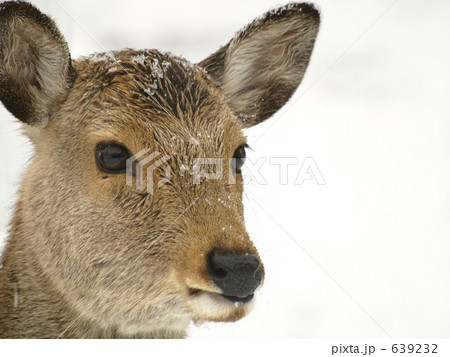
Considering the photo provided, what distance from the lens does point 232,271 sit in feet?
Answer: 12.8

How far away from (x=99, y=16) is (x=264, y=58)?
5.75 m

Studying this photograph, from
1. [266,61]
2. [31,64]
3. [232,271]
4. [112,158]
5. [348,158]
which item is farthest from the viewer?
[348,158]

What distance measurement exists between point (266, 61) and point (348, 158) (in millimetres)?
5227

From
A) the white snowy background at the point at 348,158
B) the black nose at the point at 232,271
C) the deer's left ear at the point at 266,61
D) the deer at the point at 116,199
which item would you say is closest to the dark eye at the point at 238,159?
the deer at the point at 116,199

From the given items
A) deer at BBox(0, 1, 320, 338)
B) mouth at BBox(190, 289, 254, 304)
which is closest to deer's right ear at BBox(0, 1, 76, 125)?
deer at BBox(0, 1, 320, 338)

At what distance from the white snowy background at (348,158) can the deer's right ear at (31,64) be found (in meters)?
2.29

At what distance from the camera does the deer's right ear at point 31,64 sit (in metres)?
4.60

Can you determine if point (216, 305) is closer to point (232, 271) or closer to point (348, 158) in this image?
point (232, 271)

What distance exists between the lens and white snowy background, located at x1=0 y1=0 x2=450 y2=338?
8289 mm

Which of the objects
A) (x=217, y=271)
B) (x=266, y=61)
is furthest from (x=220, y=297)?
(x=266, y=61)

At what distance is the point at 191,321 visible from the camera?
15.2 feet

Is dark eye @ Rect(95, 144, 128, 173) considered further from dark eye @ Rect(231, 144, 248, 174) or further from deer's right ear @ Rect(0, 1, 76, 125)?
dark eye @ Rect(231, 144, 248, 174)

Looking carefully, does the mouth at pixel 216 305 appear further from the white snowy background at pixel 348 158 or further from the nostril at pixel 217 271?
the white snowy background at pixel 348 158

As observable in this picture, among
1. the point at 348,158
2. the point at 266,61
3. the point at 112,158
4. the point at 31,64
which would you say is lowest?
the point at 112,158
